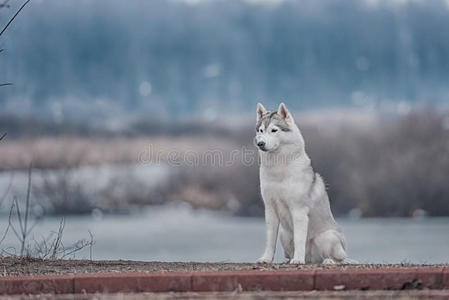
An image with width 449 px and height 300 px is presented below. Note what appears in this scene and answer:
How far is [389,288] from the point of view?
7.29m

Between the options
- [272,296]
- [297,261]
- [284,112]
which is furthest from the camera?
[284,112]

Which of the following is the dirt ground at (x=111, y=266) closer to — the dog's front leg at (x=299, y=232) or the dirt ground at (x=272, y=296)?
the dog's front leg at (x=299, y=232)

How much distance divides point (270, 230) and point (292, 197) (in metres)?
0.51

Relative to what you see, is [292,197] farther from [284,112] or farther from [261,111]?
[261,111]

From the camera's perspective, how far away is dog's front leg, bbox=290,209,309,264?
917cm

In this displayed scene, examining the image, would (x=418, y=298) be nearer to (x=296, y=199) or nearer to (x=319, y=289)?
(x=319, y=289)

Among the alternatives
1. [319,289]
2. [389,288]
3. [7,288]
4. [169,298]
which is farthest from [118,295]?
[389,288]

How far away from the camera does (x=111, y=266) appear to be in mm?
9461

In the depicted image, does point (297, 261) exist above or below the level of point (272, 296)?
above

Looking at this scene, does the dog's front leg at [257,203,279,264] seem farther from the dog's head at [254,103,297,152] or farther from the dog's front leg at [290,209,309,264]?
the dog's head at [254,103,297,152]

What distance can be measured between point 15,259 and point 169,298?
4.21 meters

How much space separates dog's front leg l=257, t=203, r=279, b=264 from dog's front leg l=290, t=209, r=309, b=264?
284 mm

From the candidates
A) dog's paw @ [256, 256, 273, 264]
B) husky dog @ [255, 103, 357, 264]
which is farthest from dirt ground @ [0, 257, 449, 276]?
husky dog @ [255, 103, 357, 264]

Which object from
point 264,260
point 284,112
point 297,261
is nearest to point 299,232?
point 297,261
